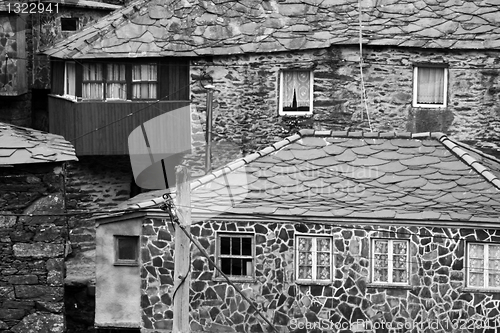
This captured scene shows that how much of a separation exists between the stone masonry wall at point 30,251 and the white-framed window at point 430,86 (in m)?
11.6

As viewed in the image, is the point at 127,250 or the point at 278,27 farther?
the point at 278,27

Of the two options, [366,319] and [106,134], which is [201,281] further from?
[106,134]

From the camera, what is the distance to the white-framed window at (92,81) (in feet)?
116

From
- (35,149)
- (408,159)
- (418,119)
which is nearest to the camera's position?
(35,149)

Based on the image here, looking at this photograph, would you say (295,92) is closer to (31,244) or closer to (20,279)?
(31,244)

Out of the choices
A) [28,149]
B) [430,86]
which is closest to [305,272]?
[28,149]

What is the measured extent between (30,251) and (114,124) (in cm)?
947

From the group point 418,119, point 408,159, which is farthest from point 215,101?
point 408,159

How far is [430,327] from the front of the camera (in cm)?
2656

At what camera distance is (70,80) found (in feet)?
117

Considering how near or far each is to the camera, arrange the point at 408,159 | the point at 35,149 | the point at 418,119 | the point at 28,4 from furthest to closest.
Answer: the point at 28,4
the point at 418,119
the point at 408,159
the point at 35,149

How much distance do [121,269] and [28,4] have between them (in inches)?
506

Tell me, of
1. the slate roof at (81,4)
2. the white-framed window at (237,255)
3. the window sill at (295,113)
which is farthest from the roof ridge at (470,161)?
the slate roof at (81,4)

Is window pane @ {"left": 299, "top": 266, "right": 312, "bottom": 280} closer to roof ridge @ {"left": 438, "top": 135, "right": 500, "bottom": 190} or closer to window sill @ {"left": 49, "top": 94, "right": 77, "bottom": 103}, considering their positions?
roof ridge @ {"left": 438, "top": 135, "right": 500, "bottom": 190}
